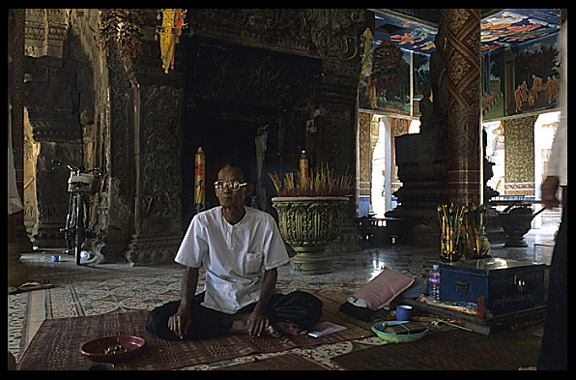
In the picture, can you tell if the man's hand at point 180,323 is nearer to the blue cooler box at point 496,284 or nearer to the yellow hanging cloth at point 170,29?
the blue cooler box at point 496,284

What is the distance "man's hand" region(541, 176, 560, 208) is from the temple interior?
164 centimetres

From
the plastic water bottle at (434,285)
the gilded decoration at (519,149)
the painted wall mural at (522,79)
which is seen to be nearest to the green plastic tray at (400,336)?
the plastic water bottle at (434,285)

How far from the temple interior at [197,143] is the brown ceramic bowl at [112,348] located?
0.75 metres

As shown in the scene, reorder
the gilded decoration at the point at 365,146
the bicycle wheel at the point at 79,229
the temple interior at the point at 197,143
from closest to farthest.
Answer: the temple interior at the point at 197,143
the bicycle wheel at the point at 79,229
the gilded decoration at the point at 365,146

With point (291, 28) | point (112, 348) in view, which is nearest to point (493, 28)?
point (291, 28)

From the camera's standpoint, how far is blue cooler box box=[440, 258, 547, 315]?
11.3 ft

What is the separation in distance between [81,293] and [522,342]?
3754mm

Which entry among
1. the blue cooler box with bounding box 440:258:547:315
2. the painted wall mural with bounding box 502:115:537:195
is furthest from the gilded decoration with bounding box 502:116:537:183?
the blue cooler box with bounding box 440:258:547:315

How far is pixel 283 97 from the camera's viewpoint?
27.4 feet

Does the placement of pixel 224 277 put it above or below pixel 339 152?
below

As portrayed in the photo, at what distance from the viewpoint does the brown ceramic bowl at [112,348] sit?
8.84 feet

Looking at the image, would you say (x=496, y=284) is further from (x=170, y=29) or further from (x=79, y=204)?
(x=79, y=204)
